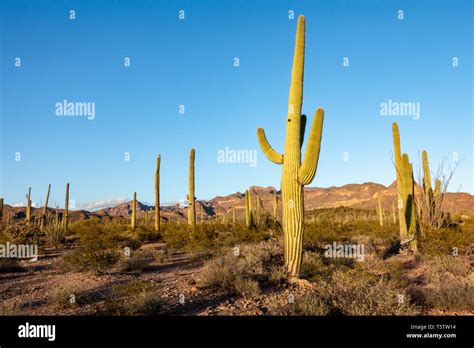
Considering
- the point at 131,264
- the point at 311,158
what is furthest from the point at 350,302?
the point at 131,264

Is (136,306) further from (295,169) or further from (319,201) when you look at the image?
(319,201)

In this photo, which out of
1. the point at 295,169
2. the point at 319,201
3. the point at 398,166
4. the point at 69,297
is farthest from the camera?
the point at 319,201

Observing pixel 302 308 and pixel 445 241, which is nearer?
pixel 302 308

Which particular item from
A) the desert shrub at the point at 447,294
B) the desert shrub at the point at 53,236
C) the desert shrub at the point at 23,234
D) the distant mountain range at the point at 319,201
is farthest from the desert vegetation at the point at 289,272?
the distant mountain range at the point at 319,201

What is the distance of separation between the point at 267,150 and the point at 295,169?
1281 millimetres

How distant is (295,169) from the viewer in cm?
883

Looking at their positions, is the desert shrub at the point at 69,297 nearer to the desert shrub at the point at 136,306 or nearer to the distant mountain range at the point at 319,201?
the desert shrub at the point at 136,306

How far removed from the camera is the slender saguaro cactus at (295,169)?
8.69 m

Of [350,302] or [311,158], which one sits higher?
[311,158]

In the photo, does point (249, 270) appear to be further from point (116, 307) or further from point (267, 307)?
point (116, 307)
